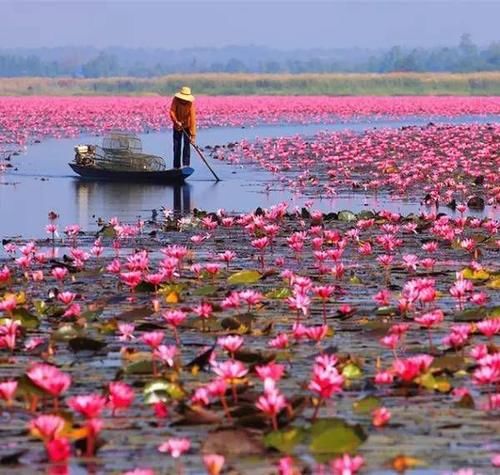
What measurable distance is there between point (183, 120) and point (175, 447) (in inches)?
781

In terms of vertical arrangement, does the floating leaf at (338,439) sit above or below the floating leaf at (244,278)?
above

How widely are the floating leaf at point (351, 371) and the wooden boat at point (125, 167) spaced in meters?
17.1

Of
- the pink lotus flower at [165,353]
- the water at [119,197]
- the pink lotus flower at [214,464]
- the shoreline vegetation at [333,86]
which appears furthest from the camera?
the shoreline vegetation at [333,86]

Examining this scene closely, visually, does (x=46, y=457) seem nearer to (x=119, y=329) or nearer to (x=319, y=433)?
(x=319, y=433)

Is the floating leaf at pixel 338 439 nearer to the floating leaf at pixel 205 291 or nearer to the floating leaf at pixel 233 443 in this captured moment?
the floating leaf at pixel 233 443

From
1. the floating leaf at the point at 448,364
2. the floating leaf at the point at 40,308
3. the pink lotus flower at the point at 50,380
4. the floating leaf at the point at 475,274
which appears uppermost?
the pink lotus flower at the point at 50,380

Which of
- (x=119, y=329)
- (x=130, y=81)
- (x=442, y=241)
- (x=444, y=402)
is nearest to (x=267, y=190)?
(x=442, y=241)

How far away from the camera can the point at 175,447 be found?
5996mm

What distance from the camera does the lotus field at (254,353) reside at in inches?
241

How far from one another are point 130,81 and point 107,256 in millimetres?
117494

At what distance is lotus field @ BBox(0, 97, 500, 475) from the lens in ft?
20.1

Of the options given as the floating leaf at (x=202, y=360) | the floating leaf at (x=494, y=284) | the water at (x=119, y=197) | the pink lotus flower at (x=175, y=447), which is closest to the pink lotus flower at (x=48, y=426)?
the pink lotus flower at (x=175, y=447)

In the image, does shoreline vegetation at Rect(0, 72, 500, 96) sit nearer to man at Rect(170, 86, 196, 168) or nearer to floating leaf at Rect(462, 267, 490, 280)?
man at Rect(170, 86, 196, 168)

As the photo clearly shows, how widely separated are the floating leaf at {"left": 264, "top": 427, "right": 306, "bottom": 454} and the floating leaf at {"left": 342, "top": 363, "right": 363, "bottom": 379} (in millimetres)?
1319
